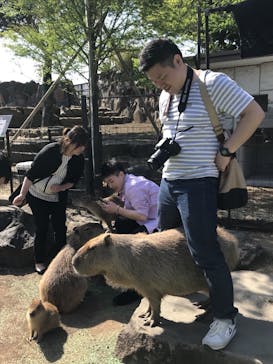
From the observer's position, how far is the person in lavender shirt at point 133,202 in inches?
155

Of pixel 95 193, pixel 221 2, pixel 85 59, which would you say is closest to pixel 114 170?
pixel 95 193

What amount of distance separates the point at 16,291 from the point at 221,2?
7.07 meters

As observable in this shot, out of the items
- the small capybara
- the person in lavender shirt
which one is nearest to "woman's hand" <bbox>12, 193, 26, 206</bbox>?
the person in lavender shirt

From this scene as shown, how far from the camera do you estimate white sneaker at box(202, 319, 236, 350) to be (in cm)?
258

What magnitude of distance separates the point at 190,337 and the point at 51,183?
2.56 metres

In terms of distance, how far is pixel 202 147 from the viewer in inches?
98.3

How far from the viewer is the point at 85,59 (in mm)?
8172

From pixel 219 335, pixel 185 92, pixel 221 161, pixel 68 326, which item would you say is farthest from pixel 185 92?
pixel 68 326

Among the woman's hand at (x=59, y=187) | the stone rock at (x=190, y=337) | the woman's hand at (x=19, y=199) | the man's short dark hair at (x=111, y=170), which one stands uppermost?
the man's short dark hair at (x=111, y=170)

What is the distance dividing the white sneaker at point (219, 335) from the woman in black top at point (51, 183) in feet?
8.47

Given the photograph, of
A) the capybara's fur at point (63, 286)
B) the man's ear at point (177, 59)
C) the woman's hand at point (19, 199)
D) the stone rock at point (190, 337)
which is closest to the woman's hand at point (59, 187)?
the woman's hand at point (19, 199)

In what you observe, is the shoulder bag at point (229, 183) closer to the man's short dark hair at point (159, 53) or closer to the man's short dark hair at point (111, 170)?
the man's short dark hair at point (159, 53)

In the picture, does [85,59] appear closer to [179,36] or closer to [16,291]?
[179,36]

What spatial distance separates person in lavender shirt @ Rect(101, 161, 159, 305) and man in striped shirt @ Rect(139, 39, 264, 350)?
1340mm
